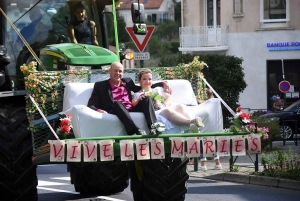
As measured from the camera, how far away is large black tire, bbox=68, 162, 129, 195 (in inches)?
580

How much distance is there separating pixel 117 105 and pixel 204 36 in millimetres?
36723

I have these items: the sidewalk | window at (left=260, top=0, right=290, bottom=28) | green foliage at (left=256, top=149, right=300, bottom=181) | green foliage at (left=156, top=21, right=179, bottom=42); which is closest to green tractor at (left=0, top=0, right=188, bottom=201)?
the sidewalk

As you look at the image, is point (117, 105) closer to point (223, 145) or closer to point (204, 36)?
point (223, 145)

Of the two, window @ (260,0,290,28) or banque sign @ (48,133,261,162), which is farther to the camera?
window @ (260,0,290,28)

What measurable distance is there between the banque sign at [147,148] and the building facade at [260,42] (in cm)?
3338

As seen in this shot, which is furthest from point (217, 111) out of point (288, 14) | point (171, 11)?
point (171, 11)

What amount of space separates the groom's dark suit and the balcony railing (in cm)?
3548

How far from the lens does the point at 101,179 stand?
591 inches

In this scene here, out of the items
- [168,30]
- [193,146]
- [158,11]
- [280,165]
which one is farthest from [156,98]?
[158,11]

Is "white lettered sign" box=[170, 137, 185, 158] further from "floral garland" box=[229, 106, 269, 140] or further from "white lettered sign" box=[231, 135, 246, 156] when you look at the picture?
"floral garland" box=[229, 106, 269, 140]

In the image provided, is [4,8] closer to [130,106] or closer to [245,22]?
[130,106]

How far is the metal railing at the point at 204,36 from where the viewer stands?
47750 mm

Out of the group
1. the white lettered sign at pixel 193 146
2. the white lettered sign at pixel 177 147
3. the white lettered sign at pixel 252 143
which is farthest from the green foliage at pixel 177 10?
the white lettered sign at pixel 177 147

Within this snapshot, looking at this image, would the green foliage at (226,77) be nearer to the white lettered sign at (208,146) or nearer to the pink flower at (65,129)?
the white lettered sign at (208,146)
